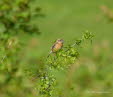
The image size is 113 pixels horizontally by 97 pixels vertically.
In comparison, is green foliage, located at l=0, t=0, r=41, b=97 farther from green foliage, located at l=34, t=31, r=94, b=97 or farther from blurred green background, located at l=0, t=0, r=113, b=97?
green foliage, located at l=34, t=31, r=94, b=97

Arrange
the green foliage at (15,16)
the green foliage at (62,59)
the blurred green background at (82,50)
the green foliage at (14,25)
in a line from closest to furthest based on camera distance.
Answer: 1. the green foliage at (62,59)
2. the green foliage at (14,25)
3. the green foliage at (15,16)
4. the blurred green background at (82,50)

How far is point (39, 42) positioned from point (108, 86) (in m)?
4.57

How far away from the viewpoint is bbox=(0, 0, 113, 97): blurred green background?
24.4ft

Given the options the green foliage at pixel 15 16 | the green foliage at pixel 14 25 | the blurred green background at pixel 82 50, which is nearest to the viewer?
the green foliage at pixel 14 25

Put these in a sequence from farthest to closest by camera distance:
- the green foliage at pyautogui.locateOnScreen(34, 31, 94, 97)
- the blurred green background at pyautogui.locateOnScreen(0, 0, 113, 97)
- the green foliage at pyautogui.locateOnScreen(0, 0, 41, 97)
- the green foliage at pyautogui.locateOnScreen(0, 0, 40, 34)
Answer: the blurred green background at pyautogui.locateOnScreen(0, 0, 113, 97), the green foliage at pyautogui.locateOnScreen(0, 0, 40, 34), the green foliage at pyautogui.locateOnScreen(0, 0, 41, 97), the green foliage at pyautogui.locateOnScreen(34, 31, 94, 97)

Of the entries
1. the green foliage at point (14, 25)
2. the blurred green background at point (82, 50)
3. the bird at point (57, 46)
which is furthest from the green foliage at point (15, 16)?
the bird at point (57, 46)

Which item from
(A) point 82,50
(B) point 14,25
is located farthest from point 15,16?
(A) point 82,50

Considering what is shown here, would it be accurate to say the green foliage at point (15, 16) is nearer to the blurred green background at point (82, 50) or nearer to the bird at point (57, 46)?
the blurred green background at point (82, 50)

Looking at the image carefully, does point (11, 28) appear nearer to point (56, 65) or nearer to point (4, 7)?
point (4, 7)

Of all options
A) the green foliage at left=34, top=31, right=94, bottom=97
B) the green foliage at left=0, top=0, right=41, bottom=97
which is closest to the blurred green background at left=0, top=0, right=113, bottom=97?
the green foliage at left=0, top=0, right=41, bottom=97

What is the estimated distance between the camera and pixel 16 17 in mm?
5902

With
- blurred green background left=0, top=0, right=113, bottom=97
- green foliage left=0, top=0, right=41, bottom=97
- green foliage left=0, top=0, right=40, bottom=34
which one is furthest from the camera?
blurred green background left=0, top=0, right=113, bottom=97

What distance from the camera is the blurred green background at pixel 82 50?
743 centimetres

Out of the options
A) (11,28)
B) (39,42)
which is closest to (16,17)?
(11,28)
